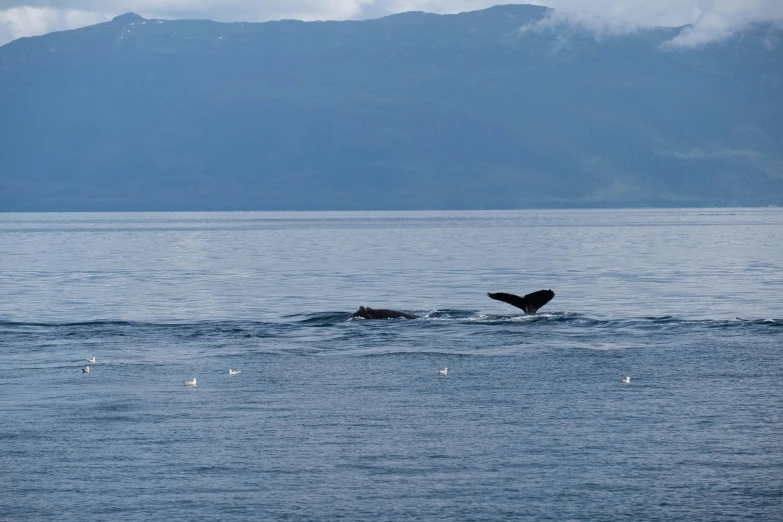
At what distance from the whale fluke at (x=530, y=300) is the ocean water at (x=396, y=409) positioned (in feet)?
1.86

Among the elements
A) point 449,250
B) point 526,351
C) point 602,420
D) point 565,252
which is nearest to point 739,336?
point 526,351

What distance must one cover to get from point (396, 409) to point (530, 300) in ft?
45.1

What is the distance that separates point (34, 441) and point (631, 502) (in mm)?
7996

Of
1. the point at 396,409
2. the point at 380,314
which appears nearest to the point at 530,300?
the point at 380,314

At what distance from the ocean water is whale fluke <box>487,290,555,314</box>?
568 mm

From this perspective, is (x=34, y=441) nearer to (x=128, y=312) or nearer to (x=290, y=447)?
(x=290, y=447)

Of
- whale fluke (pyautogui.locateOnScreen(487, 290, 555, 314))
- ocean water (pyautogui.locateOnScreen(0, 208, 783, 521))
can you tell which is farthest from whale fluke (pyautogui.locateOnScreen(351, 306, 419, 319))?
whale fluke (pyautogui.locateOnScreen(487, 290, 555, 314))

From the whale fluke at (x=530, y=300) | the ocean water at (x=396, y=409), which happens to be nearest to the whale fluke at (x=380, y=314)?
the ocean water at (x=396, y=409)

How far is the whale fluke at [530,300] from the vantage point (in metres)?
30.4

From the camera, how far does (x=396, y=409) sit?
60.4 ft

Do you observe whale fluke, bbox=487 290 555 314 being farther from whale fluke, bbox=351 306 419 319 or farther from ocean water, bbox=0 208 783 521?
whale fluke, bbox=351 306 419 319

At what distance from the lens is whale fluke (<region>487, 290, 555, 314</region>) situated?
30.4 meters

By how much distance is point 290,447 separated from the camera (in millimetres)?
15727

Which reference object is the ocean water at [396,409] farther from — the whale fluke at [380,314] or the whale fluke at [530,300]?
the whale fluke at [530,300]
